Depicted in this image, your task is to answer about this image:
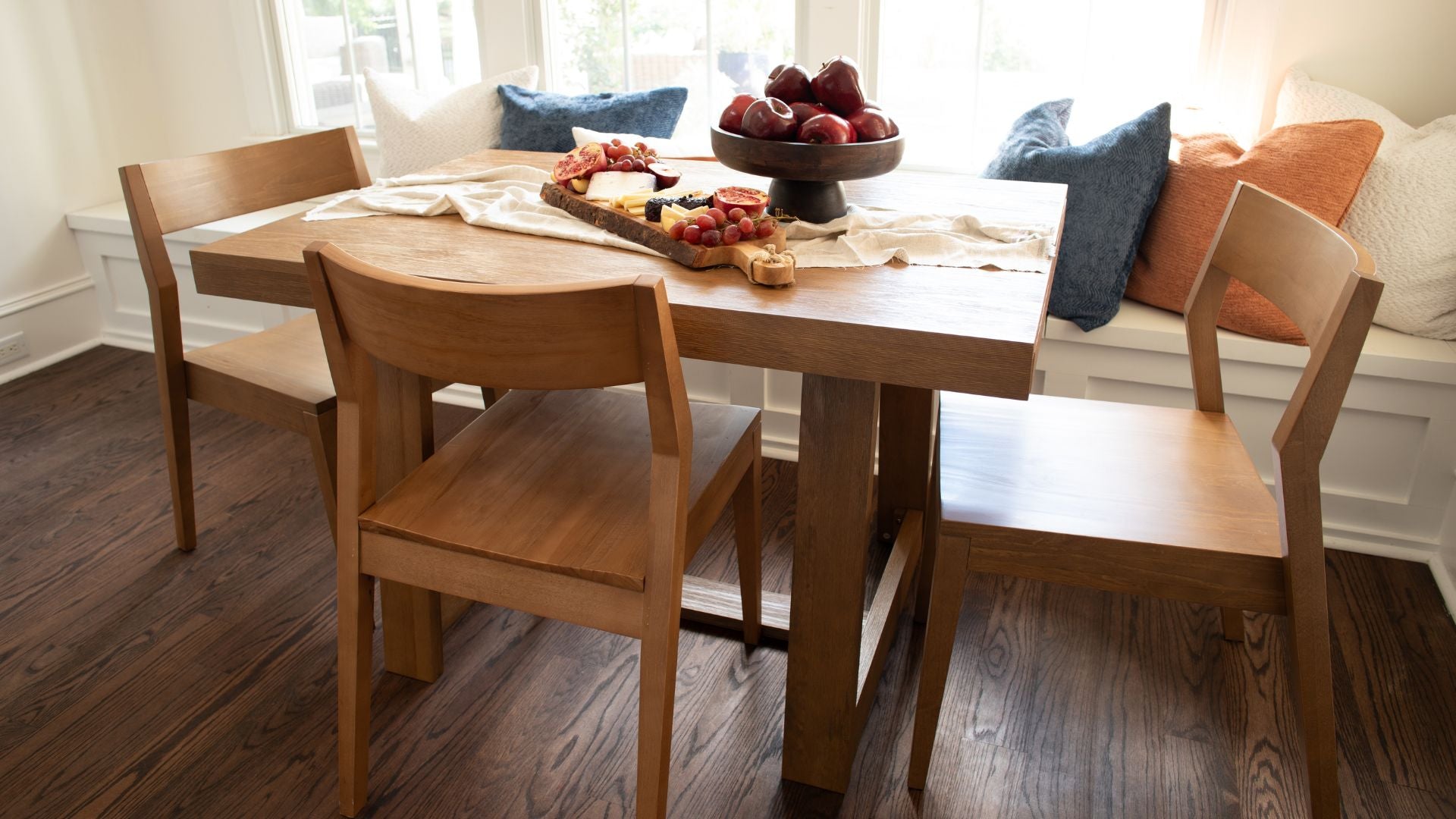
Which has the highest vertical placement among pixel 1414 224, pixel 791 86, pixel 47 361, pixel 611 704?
pixel 791 86

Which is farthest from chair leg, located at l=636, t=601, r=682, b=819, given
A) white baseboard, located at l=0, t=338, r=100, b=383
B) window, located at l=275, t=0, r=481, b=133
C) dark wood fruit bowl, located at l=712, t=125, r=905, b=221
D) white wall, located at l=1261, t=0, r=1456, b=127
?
white baseboard, located at l=0, t=338, r=100, b=383

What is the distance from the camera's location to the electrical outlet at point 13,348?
315 cm

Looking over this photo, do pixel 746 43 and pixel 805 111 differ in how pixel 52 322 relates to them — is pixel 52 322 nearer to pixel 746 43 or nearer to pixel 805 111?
pixel 746 43

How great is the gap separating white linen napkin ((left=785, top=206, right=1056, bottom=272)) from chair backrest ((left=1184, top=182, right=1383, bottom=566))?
317 millimetres

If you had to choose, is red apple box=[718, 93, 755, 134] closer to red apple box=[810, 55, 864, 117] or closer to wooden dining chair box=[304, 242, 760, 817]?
red apple box=[810, 55, 864, 117]

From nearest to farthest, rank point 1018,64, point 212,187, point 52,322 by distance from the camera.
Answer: point 212,187, point 1018,64, point 52,322

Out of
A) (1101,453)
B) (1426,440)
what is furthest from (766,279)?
(1426,440)

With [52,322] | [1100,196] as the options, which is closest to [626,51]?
[1100,196]

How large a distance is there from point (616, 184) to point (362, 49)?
1980 millimetres

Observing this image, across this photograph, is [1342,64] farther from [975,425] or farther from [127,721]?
[127,721]

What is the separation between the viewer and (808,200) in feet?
5.28

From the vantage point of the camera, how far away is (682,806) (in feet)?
5.24

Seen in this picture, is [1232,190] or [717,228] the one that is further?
[1232,190]

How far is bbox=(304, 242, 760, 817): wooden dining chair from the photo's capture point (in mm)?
1150
